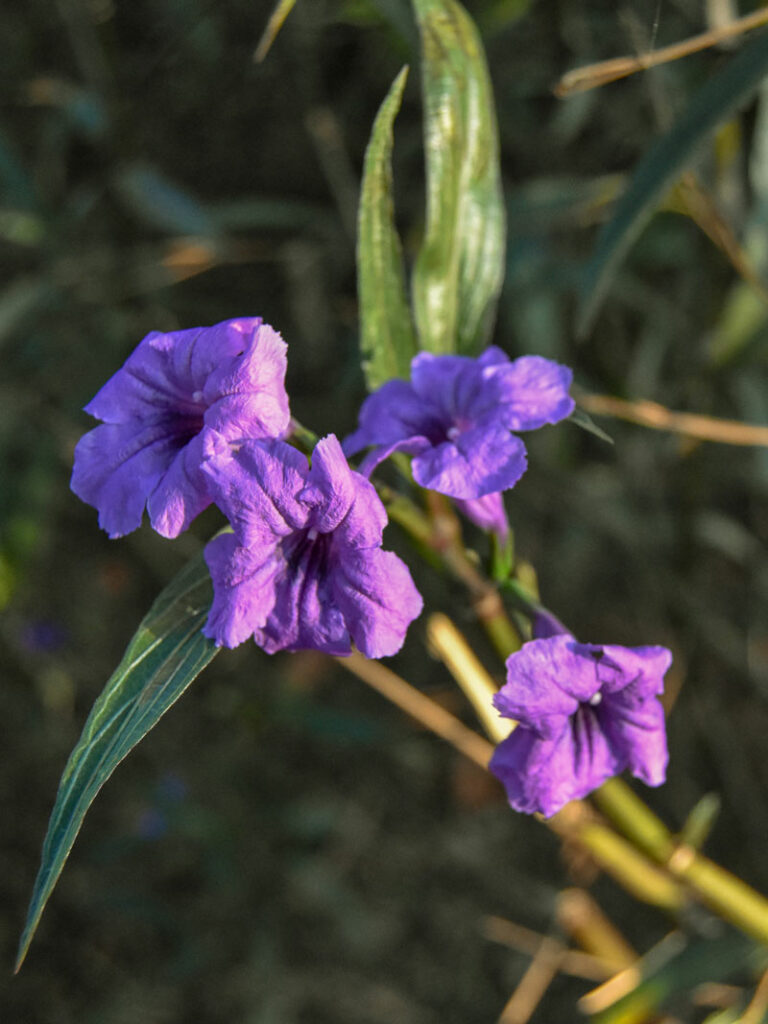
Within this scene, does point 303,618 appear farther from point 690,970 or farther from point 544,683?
point 690,970

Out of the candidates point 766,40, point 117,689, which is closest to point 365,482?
point 117,689

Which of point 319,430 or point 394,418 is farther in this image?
point 319,430

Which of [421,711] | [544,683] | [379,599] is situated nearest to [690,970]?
[421,711]

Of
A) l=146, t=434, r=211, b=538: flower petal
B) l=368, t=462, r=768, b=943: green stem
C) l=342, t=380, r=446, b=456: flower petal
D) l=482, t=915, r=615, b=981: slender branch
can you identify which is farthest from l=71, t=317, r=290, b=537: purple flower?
l=482, t=915, r=615, b=981: slender branch

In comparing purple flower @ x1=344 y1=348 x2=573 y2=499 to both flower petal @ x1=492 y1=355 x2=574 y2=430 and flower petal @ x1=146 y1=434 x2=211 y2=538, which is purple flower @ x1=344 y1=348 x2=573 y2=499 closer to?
flower petal @ x1=492 y1=355 x2=574 y2=430

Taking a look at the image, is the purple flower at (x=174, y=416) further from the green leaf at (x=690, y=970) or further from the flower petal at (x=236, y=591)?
the green leaf at (x=690, y=970)
